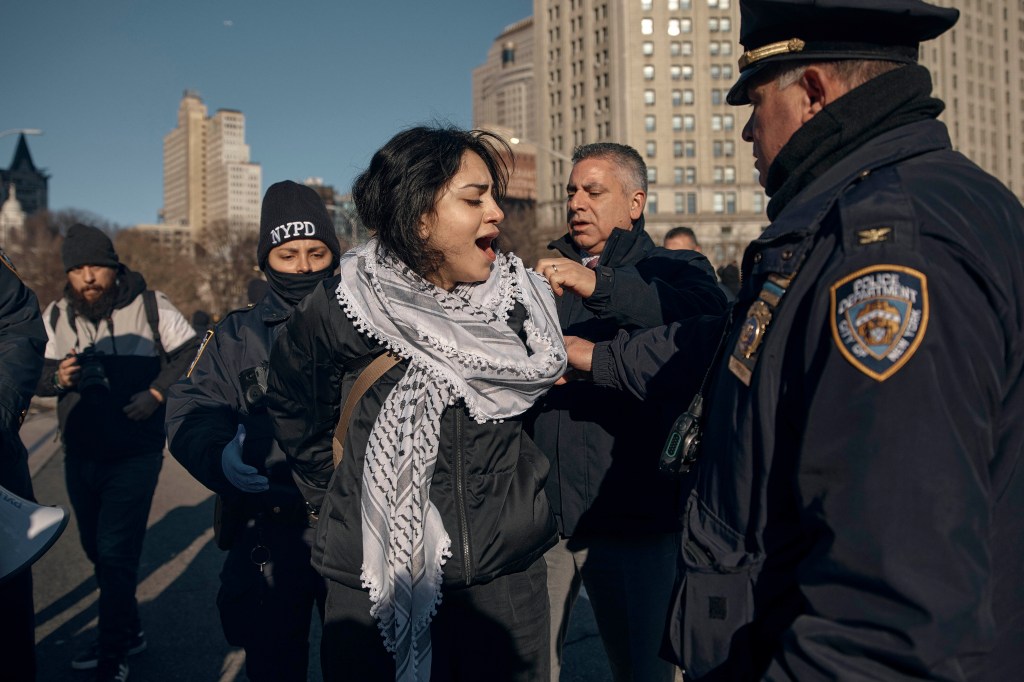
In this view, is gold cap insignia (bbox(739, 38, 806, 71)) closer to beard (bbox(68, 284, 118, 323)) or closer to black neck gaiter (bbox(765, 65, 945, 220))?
black neck gaiter (bbox(765, 65, 945, 220))

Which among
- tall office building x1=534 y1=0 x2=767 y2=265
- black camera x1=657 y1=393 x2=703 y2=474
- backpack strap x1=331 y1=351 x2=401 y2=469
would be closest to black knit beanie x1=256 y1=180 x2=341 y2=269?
backpack strap x1=331 y1=351 x2=401 y2=469

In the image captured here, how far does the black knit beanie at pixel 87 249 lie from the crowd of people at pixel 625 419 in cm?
60

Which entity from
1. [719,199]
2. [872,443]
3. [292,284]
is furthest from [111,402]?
[719,199]

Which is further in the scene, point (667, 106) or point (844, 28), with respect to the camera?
point (667, 106)

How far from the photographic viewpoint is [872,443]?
4.39 feet

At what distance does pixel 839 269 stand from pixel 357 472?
1597 millimetres

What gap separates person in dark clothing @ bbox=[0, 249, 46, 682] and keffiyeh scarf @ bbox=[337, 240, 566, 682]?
154cm

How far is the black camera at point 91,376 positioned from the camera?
5.06 m

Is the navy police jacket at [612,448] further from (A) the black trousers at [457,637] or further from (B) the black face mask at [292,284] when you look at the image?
(B) the black face mask at [292,284]

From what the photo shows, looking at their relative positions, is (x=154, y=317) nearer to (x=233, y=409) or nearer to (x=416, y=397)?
(x=233, y=409)

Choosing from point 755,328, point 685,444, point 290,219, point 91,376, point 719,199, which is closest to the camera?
point 755,328

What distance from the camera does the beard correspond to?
5336 mm

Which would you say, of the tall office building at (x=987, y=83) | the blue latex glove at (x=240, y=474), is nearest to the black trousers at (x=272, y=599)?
the blue latex glove at (x=240, y=474)

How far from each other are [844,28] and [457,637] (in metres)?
1.94
